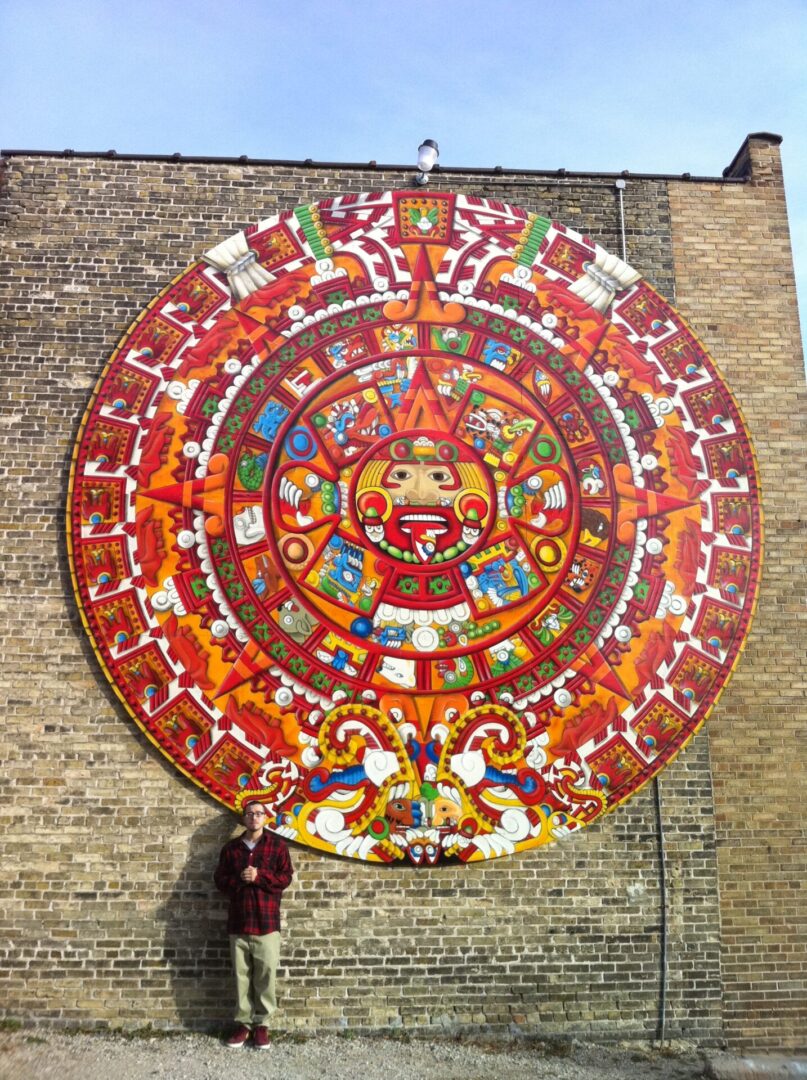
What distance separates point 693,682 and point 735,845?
4.34 ft

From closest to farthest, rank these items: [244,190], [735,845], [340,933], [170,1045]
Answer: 1. [170,1045]
2. [340,933]
3. [735,845]
4. [244,190]

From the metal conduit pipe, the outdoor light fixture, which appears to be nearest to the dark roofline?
the outdoor light fixture

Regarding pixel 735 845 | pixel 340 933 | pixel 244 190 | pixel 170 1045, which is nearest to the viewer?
pixel 170 1045

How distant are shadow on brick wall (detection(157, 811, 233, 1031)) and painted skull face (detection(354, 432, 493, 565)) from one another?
267 centimetres

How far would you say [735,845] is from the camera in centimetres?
760

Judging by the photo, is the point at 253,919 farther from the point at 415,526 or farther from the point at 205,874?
the point at 415,526

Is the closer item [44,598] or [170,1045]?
[170,1045]

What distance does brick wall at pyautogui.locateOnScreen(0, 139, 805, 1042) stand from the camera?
7.00 metres

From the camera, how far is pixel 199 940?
700 centimetres

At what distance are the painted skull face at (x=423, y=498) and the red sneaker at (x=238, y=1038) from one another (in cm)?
362

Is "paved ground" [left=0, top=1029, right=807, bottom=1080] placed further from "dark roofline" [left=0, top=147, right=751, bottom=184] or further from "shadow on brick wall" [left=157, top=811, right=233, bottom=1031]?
"dark roofline" [left=0, top=147, right=751, bottom=184]

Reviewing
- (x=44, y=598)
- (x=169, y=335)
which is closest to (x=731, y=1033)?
(x=44, y=598)

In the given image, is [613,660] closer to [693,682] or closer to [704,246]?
[693,682]

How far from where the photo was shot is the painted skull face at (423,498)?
7.70 m
